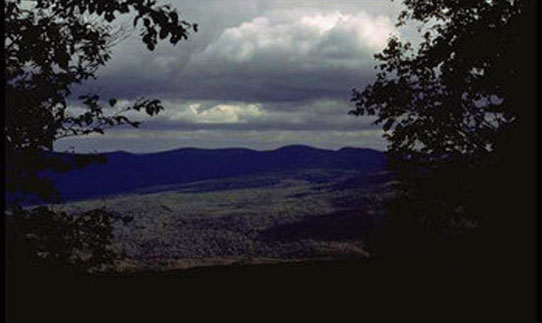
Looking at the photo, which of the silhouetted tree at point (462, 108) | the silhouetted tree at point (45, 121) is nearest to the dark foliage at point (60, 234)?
the silhouetted tree at point (45, 121)

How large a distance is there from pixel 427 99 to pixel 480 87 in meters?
2.28

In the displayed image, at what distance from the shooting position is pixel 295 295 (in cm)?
1249

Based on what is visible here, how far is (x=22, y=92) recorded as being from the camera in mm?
14484

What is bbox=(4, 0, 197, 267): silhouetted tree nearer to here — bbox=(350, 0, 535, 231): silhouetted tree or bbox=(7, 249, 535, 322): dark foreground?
bbox=(7, 249, 535, 322): dark foreground

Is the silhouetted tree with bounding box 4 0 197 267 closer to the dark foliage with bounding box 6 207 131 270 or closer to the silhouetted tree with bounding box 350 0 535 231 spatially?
the dark foliage with bounding box 6 207 131 270

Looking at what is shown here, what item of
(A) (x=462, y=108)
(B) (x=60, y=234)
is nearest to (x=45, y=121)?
(B) (x=60, y=234)

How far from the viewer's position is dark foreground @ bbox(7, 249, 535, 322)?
36.1 feet

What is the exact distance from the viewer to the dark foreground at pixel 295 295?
36.1 feet

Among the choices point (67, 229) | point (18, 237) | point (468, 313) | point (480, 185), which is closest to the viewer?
point (468, 313)

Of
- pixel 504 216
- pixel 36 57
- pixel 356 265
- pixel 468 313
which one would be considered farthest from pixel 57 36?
pixel 504 216

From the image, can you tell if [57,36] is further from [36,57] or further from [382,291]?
[382,291]

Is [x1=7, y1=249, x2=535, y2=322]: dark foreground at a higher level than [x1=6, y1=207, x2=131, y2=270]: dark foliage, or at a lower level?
lower

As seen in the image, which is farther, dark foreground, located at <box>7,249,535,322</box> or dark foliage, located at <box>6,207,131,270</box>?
dark foliage, located at <box>6,207,131,270</box>

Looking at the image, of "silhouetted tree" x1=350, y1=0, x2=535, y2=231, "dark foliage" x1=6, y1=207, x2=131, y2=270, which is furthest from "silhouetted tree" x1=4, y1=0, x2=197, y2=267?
"silhouetted tree" x1=350, y1=0, x2=535, y2=231
